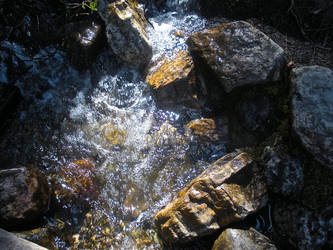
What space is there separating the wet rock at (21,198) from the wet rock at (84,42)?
194 cm

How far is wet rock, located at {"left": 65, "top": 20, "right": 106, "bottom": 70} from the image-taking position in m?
3.76

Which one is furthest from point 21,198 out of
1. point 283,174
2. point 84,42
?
point 283,174

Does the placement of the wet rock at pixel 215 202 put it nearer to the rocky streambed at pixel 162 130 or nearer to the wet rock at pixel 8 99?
the rocky streambed at pixel 162 130

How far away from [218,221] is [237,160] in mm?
742

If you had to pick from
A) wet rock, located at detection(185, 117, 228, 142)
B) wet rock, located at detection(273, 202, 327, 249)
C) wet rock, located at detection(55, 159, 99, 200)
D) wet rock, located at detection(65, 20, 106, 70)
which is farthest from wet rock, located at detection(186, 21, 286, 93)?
wet rock, located at detection(55, 159, 99, 200)

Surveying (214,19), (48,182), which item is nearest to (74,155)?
(48,182)

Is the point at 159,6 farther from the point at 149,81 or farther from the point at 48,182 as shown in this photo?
the point at 48,182

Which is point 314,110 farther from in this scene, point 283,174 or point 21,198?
point 21,198

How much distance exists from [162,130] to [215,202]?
4.33 feet

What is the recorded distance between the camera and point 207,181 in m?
2.68

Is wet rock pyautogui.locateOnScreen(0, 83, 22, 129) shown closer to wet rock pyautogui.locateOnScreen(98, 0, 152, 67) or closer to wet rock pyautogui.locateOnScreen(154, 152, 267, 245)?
wet rock pyautogui.locateOnScreen(98, 0, 152, 67)

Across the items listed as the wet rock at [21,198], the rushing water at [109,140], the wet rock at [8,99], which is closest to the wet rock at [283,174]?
the rushing water at [109,140]

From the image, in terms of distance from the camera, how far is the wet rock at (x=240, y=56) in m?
2.96

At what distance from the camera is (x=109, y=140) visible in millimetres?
3479
